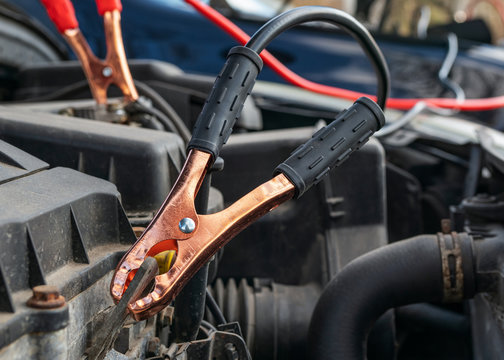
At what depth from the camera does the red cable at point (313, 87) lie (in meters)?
2.04

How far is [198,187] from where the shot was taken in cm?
96

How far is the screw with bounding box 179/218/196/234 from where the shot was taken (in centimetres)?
93

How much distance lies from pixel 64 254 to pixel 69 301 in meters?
0.07

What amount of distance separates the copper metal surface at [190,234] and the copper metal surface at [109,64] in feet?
2.39

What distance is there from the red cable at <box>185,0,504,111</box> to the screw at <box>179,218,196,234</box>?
3.27ft

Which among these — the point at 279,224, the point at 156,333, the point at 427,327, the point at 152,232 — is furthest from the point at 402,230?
the point at 152,232

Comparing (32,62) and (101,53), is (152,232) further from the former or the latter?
(101,53)

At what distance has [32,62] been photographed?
2557mm

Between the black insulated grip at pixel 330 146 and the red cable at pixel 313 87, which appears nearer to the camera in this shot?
the black insulated grip at pixel 330 146

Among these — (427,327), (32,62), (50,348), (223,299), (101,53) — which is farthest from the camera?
(101,53)

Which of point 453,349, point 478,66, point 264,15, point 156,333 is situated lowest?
point 453,349

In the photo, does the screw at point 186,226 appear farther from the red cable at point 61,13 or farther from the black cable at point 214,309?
the red cable at point 61,13

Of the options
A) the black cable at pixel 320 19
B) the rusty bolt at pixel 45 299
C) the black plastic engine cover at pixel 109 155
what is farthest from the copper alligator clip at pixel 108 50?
the rusty bolt at pixel 45 299

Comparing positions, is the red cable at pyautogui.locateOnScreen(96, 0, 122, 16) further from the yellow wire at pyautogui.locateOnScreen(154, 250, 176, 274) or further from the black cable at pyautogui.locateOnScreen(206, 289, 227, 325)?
the yellow wire at pyautogui.locateOnScreen(154, 250, 176, 274)
